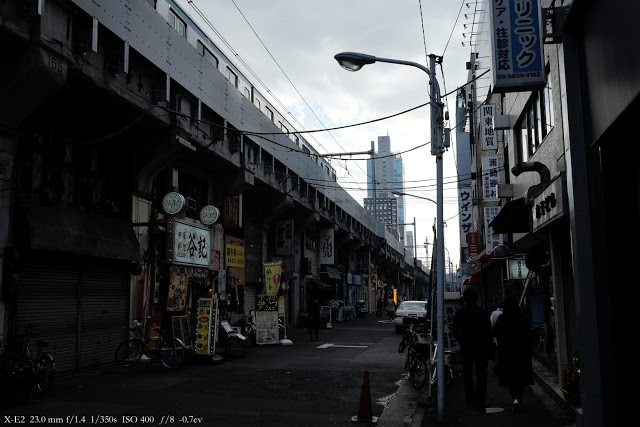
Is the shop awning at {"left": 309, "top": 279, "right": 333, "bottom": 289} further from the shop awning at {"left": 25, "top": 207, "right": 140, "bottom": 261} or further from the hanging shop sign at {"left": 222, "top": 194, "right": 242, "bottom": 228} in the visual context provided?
the shop awning at {"left": 25, "top": 207, "right": 140, "bottom": 261}

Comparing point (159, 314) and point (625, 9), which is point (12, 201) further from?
point (625, 9)

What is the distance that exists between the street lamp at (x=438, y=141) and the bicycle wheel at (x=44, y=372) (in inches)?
288

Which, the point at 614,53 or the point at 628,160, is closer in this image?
the point at 614,53

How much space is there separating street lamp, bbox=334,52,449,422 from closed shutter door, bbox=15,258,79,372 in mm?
8934

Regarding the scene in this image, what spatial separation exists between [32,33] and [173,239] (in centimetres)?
907

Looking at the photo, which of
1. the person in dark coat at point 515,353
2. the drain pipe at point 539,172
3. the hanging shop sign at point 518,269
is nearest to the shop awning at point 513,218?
the drain pipe at point 539,172

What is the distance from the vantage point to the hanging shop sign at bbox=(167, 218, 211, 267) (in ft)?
62.8

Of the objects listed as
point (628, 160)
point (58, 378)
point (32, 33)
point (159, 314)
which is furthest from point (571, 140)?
point (159, 314)

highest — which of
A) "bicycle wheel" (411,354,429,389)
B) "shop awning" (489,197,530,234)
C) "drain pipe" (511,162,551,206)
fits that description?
"drain pipe" (511,162,551,206)

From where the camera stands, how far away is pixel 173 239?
1919 centimetres

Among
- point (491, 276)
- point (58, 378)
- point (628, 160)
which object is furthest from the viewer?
point (491, 276)

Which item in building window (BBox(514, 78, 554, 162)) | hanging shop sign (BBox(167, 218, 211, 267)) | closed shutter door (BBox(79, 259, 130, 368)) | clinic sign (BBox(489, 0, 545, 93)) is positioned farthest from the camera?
hanging shop sign (BBox(167, 218, 211, 267))

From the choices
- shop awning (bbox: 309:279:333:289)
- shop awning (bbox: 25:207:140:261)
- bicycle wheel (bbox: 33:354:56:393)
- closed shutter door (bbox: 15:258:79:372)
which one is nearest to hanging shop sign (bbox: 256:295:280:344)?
shop awning (bbox: 25:207:140:261)

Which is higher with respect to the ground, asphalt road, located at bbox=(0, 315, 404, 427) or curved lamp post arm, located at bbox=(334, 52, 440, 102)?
curved lamp post arm, located at bbox=(334, 52, 440, 102)
